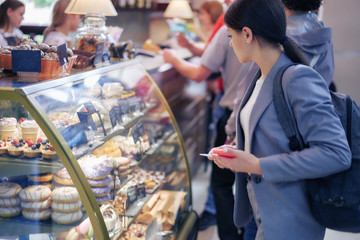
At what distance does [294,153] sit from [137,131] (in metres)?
1.35

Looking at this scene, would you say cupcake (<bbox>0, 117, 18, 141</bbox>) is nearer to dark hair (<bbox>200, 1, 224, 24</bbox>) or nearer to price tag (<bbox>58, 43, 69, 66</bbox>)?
price tag (<bbox>58, 43, 69, 66</bbox>)

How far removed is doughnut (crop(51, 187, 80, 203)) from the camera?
6.20 feet

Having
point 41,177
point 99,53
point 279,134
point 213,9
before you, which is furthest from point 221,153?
point 213,9

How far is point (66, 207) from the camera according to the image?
6.24 feet

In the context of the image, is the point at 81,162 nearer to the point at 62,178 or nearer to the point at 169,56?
the point at 62,178

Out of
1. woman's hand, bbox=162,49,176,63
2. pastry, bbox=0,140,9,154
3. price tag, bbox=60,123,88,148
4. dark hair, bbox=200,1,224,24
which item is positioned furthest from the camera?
dark hair, bbox=200,1,224,24

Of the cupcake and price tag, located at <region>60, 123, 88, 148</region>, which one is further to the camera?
the cupcake

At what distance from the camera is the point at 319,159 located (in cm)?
153

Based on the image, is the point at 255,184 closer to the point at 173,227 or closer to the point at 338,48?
the point at 173,227

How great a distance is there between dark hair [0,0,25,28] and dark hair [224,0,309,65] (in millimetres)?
3683

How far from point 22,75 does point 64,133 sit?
33 cm

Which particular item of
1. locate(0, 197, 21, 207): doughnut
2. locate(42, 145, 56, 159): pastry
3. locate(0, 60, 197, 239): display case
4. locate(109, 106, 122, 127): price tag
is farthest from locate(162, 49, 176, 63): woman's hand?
locate(0, 197, 21, 207): doughnut

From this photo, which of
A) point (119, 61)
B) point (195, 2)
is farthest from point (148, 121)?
point (195, 2)

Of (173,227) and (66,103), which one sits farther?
(173,227)
